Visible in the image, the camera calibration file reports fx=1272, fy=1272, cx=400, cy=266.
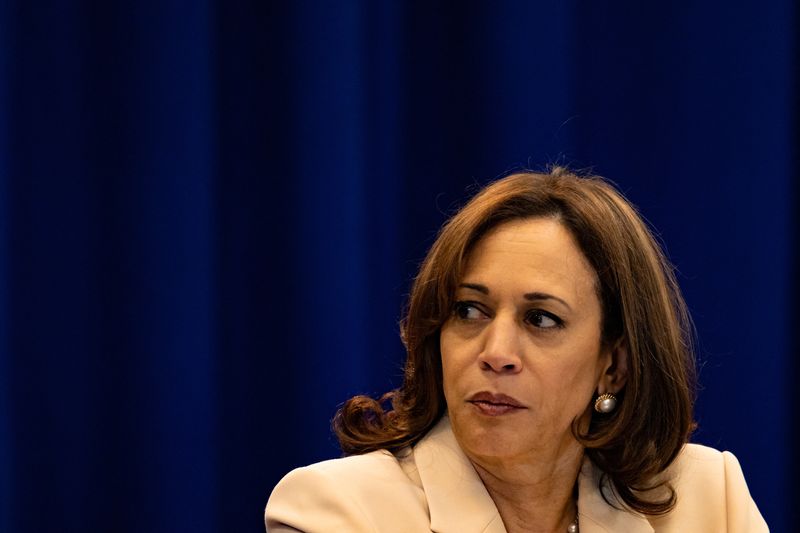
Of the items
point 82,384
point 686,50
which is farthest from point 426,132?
point 82,384

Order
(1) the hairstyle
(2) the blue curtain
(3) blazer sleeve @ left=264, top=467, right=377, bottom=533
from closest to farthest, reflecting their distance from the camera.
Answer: (3) blazer sleeve @ left=264, top=467, right=377, bottom=533, (1) the hairstyle, (2) the blue curtain

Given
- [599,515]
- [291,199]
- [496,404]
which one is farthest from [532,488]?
[291,199]

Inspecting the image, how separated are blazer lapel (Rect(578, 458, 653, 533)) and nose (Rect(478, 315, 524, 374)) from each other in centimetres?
31

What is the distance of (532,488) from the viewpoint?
1992mm

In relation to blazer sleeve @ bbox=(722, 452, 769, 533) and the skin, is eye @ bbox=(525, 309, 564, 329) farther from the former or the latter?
blazer sleeve @ bbox=(722, 452, 769, 533)

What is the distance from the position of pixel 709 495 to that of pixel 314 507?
676 millimetres

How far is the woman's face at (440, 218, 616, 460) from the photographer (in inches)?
72.7

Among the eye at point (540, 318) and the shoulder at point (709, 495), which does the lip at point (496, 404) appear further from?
the shoulder at point (709, 495)

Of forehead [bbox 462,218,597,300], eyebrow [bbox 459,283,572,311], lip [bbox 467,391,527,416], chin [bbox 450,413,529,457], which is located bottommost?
chin [bbox 450,413,529,457]

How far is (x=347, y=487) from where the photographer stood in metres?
1.87

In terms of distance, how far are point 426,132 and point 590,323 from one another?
117cm

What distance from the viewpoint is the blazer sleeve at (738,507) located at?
2.04 meters

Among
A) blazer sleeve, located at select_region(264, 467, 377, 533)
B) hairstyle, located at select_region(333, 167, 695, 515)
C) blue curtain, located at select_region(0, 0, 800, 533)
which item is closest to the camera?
Answer: blazer sleeve, located at select_region(264, 467, 377, 533)

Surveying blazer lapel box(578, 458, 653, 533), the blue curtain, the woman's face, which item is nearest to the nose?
the woman's face
